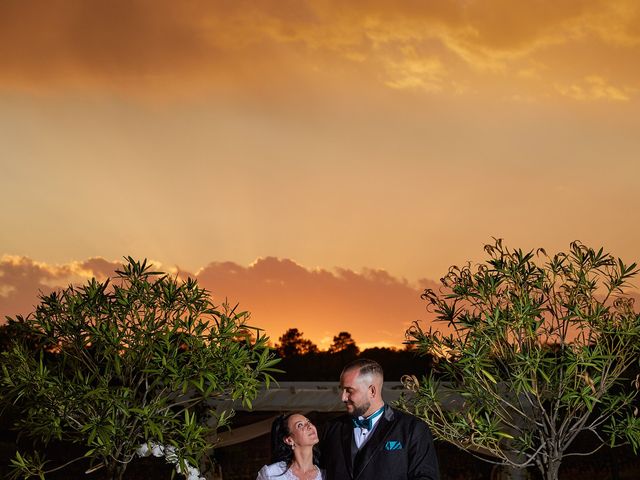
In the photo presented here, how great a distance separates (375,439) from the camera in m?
4.71

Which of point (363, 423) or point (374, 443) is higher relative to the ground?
point (363, 423)

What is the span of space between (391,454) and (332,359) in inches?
670

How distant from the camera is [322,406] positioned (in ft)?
42.4

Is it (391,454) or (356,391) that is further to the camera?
(391,454)

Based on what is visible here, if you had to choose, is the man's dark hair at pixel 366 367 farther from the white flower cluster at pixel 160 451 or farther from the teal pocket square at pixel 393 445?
the white flower cluster at pixel 160 451

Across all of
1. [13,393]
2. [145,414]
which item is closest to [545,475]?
[145,414]

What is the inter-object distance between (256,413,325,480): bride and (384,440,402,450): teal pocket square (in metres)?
0.38

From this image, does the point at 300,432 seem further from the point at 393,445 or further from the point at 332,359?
the point at 332,359

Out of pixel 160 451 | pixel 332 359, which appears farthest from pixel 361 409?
pixel 332 359

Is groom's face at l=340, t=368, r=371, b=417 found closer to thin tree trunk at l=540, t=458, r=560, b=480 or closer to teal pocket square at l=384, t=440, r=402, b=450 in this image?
teal pocket square at l=384, t=440, r=402, b=450

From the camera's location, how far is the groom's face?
4516 millimetres

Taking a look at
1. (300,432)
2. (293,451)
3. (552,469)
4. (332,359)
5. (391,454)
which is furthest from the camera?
(332,359)

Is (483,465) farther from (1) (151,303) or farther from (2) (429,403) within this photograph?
(1) (151,303)

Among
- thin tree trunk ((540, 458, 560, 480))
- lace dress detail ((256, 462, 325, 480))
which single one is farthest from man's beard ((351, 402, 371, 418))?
thin tree trunk ((540, 458, 560, 480))
